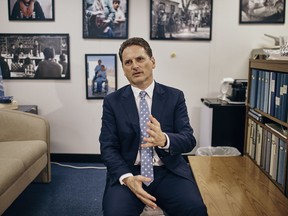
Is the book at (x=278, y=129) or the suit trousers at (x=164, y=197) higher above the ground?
the book at (x=278, y=129)

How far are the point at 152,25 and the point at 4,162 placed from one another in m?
2.01

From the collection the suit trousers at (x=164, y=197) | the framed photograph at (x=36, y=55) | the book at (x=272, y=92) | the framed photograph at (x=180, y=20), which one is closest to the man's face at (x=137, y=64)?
the suit trousers at (x=164, y=197)

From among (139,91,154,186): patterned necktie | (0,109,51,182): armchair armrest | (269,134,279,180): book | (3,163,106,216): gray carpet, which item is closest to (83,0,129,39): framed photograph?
(0,109,51,182): armchair armrest

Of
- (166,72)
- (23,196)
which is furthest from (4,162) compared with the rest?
(166,72)

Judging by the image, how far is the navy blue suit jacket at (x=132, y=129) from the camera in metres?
1.74

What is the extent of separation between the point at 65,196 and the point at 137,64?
61.4 inches

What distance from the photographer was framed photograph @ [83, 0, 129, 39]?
3354 mm

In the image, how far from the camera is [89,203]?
8.75 feet

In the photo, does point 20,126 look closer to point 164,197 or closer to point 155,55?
point 155,55

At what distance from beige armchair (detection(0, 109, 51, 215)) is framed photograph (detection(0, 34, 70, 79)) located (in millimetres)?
772

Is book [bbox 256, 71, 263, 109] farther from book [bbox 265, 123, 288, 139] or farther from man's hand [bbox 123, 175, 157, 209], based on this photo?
man's hand [bbox 123, 175, 157, 209]

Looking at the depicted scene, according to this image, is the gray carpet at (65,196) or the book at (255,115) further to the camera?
the gray carpet at (65,196)

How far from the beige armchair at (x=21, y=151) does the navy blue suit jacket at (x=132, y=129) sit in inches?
30.7

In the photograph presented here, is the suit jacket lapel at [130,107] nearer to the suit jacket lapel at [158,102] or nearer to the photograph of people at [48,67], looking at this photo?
the suit jacket lapel at [158,102]
